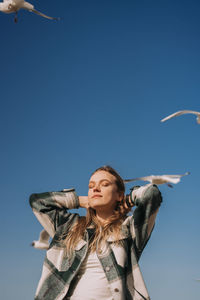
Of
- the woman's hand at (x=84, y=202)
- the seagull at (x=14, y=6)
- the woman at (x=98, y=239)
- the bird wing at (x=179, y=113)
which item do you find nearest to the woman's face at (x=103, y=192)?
the woman at (x=98, y=239)

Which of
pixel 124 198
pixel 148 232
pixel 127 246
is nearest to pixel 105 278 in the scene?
pixel 127 246

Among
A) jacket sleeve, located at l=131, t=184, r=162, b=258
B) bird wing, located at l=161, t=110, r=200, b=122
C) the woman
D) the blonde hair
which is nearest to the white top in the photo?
the woman

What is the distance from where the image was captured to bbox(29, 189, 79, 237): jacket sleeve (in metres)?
3.82

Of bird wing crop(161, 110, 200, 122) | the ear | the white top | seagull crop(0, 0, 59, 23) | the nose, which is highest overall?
seagull crop(0, 0, 59, 23)

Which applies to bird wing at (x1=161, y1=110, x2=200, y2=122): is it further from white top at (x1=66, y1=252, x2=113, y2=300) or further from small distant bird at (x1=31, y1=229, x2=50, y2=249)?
small distant bird at (x1=31, y1=229, x2=50, y2=249)

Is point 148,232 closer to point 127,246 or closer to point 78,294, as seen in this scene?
point 127,246

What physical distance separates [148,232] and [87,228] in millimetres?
598

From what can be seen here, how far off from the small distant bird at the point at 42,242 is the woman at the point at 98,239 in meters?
0.08

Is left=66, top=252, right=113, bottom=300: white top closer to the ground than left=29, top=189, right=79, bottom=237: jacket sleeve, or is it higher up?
closer to the ground

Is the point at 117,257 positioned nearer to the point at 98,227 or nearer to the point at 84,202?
the point at 98,227

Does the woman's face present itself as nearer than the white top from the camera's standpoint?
No

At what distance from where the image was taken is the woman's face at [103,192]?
3705mm

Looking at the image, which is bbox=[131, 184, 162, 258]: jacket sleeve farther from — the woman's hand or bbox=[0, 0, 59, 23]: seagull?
bbox=[0, 0, 59, 23]: seagull

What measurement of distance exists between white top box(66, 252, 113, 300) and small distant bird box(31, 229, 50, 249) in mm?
551
